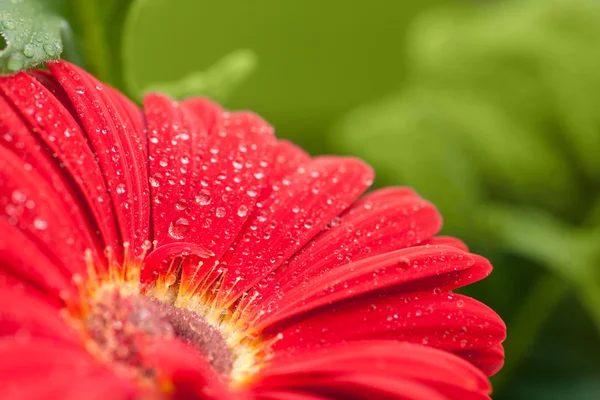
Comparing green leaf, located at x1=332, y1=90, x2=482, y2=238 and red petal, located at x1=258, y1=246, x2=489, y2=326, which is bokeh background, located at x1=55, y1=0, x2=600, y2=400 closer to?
green leaf, located at x1=332, y1=90, x2=482, y2=238

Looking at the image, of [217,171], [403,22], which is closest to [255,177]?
[217,171]

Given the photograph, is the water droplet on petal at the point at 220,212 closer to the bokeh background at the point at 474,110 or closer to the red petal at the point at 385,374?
the red petal at the point at 385,374

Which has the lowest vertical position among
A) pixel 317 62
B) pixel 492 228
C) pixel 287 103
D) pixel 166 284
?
pixel 166 284

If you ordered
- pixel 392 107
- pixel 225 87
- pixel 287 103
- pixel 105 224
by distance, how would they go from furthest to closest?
pixel 287 103 < pixel 392 107 < pixel 225 87 < pixel 105 224

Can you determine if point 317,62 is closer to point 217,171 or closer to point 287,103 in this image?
point 287,103

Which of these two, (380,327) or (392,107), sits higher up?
(392,107)

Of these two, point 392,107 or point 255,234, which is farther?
point 392,107
